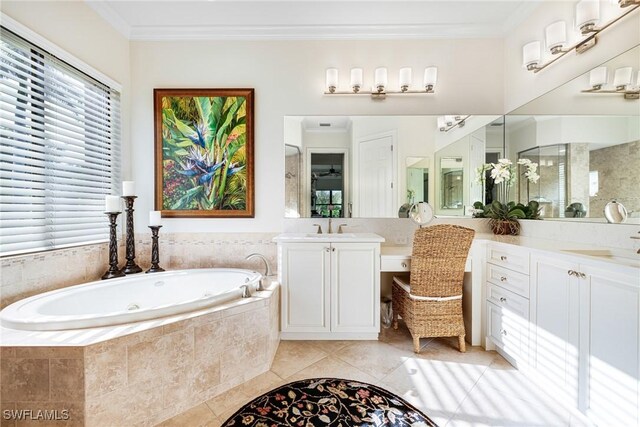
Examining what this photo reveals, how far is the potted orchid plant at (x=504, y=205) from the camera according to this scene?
7.00 ft

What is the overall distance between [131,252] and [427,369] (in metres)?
2.53

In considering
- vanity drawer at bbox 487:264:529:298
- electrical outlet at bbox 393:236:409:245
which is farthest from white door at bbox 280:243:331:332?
vanity drawer at bbox 487:264:529:298

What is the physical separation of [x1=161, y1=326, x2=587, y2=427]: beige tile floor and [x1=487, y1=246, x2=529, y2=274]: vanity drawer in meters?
0.71

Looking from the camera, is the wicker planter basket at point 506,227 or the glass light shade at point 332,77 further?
the glass light shade at point 332,77

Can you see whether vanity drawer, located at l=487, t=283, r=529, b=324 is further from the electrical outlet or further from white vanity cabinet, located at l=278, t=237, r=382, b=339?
white vanity cabinet, located at l=278, t=237, r=382, b=339

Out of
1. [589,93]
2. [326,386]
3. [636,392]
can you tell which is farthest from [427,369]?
[589,93]

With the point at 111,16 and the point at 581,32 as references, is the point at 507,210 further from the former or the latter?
the point at 111,16

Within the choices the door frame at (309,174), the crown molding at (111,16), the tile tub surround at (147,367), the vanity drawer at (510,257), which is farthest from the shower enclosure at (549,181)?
the crown molding at (111,16)

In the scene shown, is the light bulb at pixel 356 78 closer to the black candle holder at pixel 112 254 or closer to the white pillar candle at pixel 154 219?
the white pillar candle at pixel 154 219

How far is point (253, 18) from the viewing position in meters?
2.23

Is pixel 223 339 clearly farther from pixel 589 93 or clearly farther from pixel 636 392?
pixel 589 93

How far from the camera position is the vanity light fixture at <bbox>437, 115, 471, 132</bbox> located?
7.95ft

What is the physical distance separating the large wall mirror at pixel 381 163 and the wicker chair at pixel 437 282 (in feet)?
2.17
